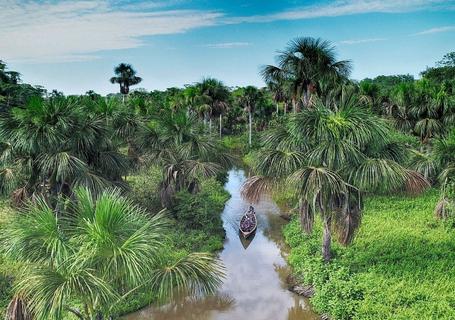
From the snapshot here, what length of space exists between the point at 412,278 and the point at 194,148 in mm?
9307

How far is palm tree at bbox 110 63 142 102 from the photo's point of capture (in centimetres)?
5416

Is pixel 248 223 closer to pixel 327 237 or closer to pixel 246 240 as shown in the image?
pixel 246 240

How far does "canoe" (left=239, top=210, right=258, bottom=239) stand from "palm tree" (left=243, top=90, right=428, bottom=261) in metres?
7.47

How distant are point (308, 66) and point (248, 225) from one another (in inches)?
320

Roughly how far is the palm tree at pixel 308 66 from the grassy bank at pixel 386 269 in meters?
6.77

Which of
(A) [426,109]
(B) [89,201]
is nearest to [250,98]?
(A) [426,109]

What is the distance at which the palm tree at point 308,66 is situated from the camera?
2100 centimetres

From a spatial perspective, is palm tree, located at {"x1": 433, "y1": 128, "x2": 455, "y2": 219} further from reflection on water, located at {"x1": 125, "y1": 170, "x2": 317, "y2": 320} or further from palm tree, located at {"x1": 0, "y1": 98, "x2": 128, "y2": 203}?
palm tree, located at {"x1": 0, "y1": 98, "x2": 128, "y2": 203}

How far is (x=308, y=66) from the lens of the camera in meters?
20.9

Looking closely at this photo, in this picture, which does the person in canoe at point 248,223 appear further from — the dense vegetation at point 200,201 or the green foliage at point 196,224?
the dense vegetation at point 200,201

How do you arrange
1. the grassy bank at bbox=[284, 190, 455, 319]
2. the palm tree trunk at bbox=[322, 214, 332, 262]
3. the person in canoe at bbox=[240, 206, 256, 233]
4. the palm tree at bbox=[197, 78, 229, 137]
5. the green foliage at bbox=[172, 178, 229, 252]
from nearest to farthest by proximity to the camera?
1. the grassy bank at bbox=[284, 190, 455, 319]
2. the palm tree trunk at bbox=[322, 214, 332, 262]
3. the green foliage at bbox=[172, 178, 229, 252]
4. the person in canoe at bbox=[240, 206, 256, 233]
5. the palm tree at bbox=[197, 78, 229, 137]

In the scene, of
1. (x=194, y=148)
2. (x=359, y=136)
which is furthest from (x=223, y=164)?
(x=359, y=136)

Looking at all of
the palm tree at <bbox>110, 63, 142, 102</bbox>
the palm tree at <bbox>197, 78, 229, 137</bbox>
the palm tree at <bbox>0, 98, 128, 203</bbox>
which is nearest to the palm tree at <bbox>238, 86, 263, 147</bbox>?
the palm tree at <bbox>197, 78, 229, 137</bbox>

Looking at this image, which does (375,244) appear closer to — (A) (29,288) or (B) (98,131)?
(B) (98,131)
